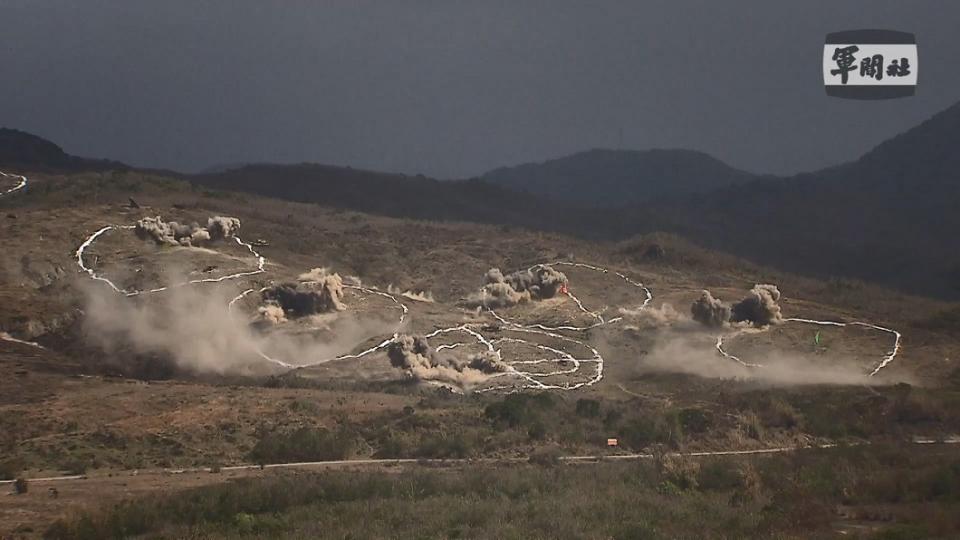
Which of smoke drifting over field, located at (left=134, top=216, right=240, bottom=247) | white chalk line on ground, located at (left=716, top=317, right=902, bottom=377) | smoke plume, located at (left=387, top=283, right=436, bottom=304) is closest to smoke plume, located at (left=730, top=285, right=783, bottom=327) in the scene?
white chalk line on ground, located at (left=716, top=317, right=902, bottom=377)

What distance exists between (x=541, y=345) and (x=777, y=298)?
1171 cm

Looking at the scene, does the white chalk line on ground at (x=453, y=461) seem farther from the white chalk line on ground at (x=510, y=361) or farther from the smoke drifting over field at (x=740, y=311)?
the smoke drifting over field at (x=740, y=311)

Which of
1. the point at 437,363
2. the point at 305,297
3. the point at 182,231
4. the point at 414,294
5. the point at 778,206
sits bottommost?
the point at 437,363

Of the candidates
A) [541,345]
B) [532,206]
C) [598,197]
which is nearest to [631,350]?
[541,345]

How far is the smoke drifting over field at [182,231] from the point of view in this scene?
3391 centimetres

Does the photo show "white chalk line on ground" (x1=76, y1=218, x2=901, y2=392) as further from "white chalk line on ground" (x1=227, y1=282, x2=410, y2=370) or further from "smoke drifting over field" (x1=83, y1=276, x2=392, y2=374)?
"smoke drifting over field" (x1=83, y1=276, x2=392, y2=374)

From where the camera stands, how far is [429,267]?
42.3 m

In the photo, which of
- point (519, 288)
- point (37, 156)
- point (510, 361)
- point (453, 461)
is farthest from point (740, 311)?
point (37, 156)

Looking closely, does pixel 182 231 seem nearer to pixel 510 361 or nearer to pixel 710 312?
pixel 510 361

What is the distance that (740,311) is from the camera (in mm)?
33000

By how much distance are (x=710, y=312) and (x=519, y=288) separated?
8.66 metres

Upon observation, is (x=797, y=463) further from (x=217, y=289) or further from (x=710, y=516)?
(x=217, y=289)

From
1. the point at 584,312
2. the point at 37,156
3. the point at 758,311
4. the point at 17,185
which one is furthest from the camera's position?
the point at 37,156

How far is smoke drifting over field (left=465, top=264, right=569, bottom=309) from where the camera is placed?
35.6m
